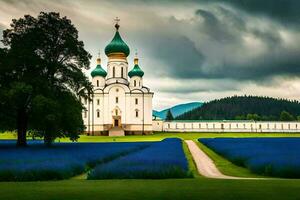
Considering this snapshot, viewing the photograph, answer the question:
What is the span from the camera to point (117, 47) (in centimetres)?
11612

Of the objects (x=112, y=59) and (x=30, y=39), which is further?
(x=112, y=59)

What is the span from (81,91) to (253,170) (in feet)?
88.1

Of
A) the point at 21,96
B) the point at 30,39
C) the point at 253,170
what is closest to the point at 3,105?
the point at 21,96

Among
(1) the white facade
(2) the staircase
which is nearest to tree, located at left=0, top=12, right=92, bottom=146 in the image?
(2) the staircase

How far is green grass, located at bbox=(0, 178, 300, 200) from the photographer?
557 inches

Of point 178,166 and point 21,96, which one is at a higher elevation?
point 21,96

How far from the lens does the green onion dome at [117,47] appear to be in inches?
4572

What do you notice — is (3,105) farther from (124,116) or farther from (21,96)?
A: (124,116)

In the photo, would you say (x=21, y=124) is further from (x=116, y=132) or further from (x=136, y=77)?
(x=136, y=77)

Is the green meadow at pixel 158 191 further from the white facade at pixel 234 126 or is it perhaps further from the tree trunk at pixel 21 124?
the white facade at pixel 234 126

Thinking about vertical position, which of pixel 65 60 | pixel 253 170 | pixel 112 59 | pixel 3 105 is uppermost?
pixel 112 59

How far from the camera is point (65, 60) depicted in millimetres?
50281

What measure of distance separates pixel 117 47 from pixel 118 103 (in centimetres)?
1398

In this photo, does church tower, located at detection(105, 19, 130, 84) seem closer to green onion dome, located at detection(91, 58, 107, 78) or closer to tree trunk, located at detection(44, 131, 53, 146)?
green onion dome, located at detection(91, 58, 107, 78)
